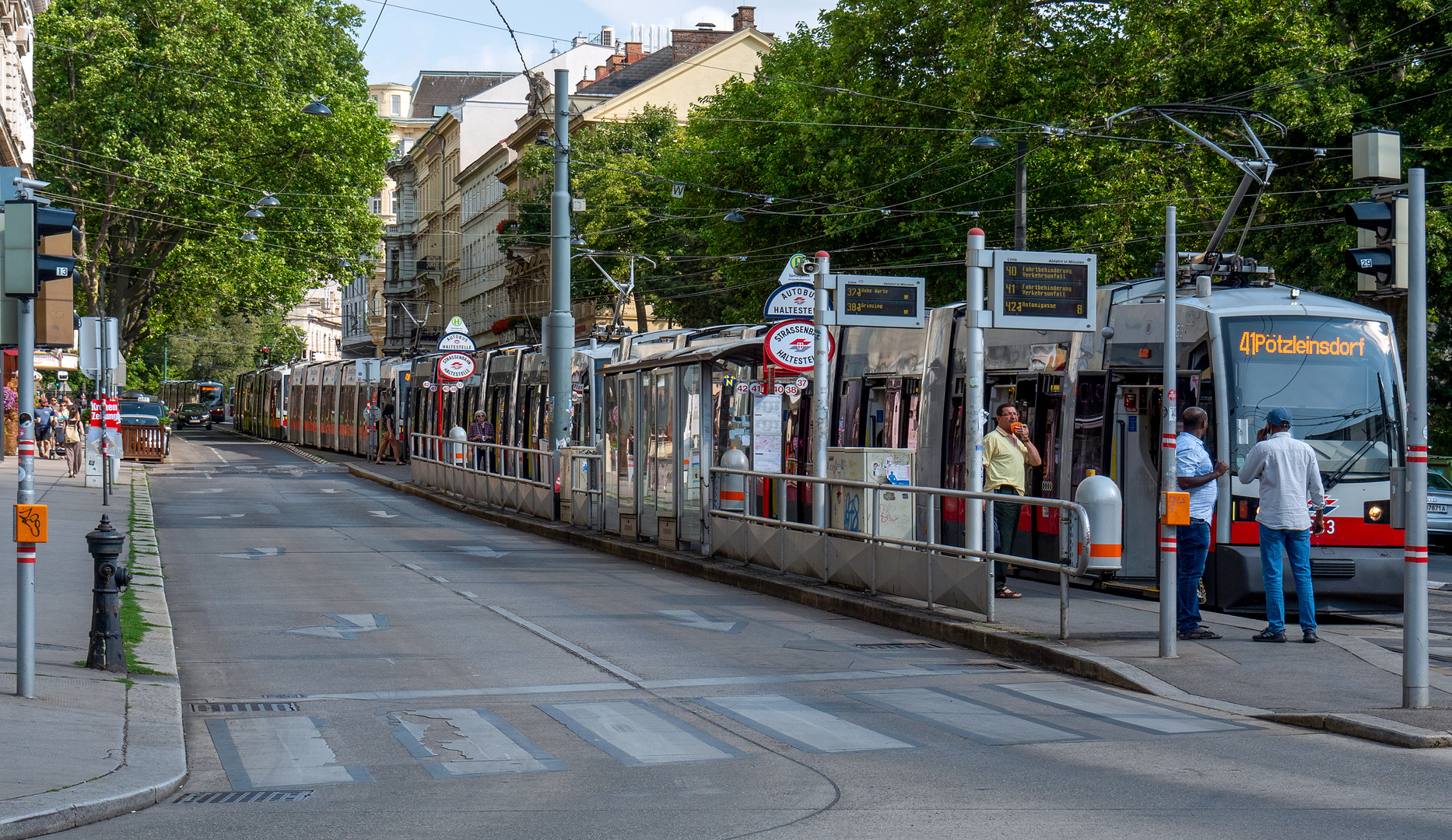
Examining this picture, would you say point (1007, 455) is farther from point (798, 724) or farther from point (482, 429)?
point (482, 429)

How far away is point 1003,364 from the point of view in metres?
18.5

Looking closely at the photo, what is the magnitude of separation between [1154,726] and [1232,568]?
5.82 meters

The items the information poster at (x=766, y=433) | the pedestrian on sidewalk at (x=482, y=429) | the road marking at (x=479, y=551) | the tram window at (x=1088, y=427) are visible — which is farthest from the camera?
the pedestrian on sidewalk at (x=482, y=429)

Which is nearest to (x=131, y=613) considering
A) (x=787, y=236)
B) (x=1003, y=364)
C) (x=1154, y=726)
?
(x=1154, y=726)

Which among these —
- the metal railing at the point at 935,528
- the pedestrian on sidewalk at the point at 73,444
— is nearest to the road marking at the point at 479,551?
the metal railing at the point at 935,528

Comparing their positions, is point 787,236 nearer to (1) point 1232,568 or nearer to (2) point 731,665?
(1) point 1232,568

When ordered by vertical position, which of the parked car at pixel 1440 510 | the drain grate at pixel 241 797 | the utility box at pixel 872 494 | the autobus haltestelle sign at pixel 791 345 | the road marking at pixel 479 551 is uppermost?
the autobus haltestelle sign at pixel 791 345

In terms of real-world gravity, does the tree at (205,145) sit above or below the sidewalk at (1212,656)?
above

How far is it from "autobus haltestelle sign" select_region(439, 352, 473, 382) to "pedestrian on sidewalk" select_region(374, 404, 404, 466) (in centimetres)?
1670

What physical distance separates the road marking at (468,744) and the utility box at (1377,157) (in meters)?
5.42

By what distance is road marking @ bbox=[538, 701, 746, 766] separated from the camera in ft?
26.8

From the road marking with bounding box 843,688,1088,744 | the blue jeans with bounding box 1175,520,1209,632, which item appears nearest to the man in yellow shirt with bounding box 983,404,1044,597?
the blue jeans with bounding box 1175,520,1209,632

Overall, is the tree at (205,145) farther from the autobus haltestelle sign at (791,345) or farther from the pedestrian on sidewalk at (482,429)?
the autobus haltestelle sign at (791,345)

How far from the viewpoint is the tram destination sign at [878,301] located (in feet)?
56.0
